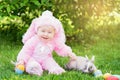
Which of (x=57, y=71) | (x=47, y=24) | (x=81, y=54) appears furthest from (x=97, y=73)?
(x=81, y=54)

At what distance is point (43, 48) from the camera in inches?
209

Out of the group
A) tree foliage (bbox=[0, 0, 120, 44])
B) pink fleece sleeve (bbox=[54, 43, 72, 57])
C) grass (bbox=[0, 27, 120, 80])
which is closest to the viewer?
grass (bbox=[0, 27, 120, 80])

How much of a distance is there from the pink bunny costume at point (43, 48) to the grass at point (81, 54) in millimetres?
125

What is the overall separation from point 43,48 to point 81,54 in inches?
46.2

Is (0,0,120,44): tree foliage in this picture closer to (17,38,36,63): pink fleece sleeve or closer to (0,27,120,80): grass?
(0,27,120,80): grass

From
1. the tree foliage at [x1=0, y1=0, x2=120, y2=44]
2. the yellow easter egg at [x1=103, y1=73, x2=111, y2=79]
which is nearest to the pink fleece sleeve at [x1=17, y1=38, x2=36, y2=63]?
the yellow easter egg at [x1=103, y1=73, x2=111, y2=79]

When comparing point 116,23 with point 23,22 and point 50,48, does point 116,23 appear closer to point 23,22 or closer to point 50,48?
point 23,22

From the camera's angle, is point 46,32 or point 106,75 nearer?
point 106,75

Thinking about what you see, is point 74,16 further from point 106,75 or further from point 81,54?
point 106,75

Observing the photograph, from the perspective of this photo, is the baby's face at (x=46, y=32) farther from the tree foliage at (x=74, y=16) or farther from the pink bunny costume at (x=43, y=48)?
the tree foliage at (x=74, y=16)

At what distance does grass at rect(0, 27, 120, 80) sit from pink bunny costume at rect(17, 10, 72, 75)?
125 millimetres

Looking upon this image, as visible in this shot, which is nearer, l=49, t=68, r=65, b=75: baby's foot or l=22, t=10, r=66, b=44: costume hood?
l=49, t=68, r=65, b=75: baby's foot

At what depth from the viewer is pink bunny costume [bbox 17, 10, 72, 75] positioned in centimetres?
523

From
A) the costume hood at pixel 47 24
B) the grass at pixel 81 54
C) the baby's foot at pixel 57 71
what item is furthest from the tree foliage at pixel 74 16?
the baby's foot at pixel 57 71
